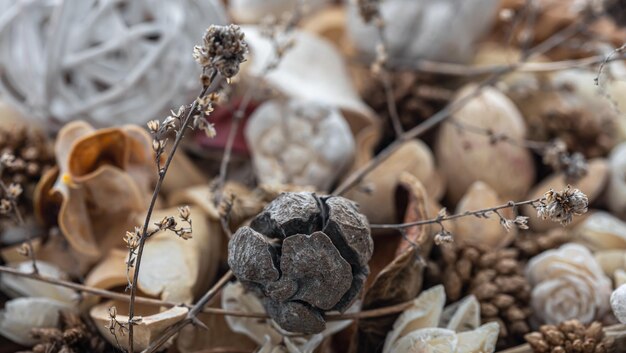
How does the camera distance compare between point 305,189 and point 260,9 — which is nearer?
point 305,189

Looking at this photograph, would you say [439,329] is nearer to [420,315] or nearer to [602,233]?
[420,315]

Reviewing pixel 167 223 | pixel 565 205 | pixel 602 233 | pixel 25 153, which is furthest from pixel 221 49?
pixel 602 233

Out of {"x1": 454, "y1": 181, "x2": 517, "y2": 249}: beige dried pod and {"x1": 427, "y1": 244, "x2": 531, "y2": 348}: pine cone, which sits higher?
{"x1": 454, "y1": 181, "x2": 517, "y2": 249}: beige dried pod

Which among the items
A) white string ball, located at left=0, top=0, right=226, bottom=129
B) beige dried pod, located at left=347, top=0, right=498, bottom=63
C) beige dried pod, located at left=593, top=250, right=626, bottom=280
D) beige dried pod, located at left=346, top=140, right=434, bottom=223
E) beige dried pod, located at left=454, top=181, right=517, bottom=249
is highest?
beige dried pod, located at left=347, top=0, right=498, bottom=63

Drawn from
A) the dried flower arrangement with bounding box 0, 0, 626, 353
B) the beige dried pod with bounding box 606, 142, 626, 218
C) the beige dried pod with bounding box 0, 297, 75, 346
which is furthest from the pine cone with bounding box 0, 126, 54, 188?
the beige dried pod with bounding box 606, 142, 626, 218

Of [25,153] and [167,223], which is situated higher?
[25,153]

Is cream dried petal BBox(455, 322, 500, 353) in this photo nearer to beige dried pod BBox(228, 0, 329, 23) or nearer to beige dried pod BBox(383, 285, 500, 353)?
beige dried pod BBox(383, 285, 500, 353)

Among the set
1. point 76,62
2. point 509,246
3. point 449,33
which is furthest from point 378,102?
point 76,62
